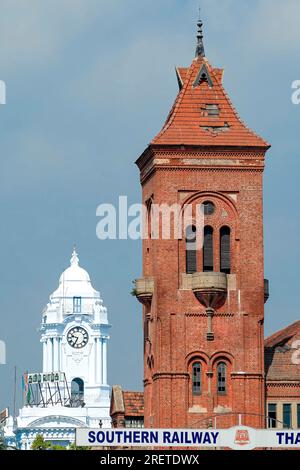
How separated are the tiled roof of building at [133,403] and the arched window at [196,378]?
13.9 meters

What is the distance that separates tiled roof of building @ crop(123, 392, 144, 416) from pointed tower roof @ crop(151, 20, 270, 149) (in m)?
19.7

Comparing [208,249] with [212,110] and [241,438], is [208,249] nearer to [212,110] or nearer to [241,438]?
[212,110]

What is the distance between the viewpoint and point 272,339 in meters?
127

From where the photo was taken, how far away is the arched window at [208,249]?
113 m

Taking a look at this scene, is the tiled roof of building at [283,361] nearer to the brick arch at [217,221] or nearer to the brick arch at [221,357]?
the brick arch at [221,357]

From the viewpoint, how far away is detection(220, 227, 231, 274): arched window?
372ft

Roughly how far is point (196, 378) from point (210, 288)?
203 inches

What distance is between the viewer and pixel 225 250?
373 feet

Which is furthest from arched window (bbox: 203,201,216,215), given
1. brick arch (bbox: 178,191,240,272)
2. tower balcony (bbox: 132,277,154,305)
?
tower balcony (bbox: 132,277,154,305)

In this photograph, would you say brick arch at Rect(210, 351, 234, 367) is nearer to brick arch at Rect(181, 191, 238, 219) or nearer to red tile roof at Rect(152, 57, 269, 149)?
brick arch at Rect(181, 191, 238, 219)

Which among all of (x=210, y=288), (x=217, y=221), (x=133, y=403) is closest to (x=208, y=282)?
(x=210, y=288)
